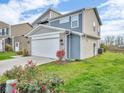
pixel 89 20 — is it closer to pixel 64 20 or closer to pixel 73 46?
pixel 64 20

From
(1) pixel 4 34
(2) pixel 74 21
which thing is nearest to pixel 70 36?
(2) pixel 74 21

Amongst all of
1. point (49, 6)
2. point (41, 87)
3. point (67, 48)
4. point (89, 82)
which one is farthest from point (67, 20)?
point (41, 87)

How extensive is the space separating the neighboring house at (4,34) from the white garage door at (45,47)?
14011 millimetres

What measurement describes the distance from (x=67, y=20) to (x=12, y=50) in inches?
766

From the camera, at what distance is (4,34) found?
38.6 metres

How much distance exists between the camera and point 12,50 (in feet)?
119

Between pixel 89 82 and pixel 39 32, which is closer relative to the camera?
pixel 89 82

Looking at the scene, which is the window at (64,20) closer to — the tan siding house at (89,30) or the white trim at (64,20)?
the white trim at (64,20)

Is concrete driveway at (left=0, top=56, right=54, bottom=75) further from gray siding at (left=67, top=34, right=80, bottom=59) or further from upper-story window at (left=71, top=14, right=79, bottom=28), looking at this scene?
upper-story window at (left=71, top=14, right=79, bottom=28)

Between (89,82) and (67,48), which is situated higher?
(67,48)

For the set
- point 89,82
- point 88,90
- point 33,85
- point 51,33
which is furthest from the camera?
point 51,33

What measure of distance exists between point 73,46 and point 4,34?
79.7 feet

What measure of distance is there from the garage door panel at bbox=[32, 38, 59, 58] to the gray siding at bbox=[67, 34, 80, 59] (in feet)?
5.22

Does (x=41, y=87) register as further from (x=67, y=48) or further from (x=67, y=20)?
(x=67, y=20)
